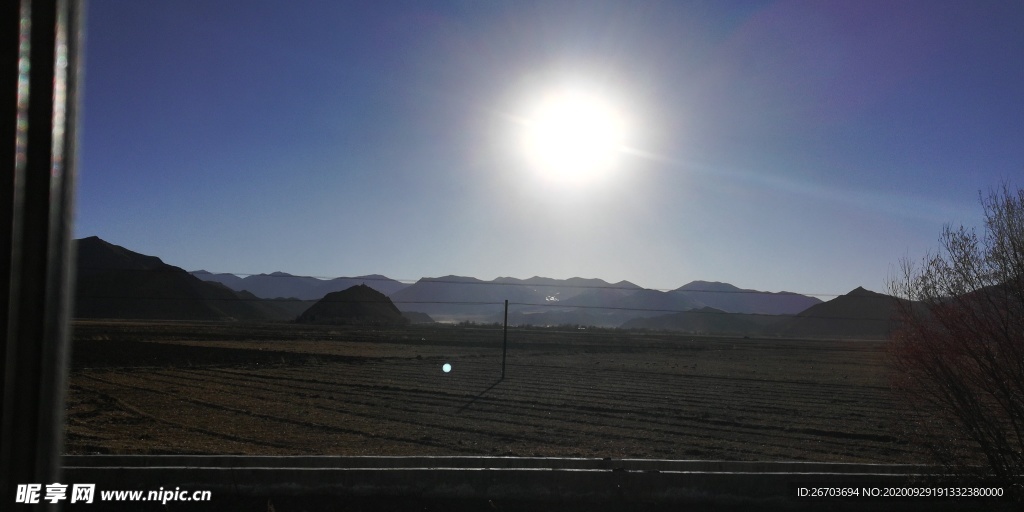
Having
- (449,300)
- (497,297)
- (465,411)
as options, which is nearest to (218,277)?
(449,300)

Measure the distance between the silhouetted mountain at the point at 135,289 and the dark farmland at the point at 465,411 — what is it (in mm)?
29378

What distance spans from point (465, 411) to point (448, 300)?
45661 mm

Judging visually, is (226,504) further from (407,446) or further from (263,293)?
(263,293)

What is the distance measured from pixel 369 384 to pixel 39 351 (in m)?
17.7

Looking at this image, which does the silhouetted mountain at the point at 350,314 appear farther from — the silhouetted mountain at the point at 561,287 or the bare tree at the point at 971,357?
the bare tree at the point at 971,357

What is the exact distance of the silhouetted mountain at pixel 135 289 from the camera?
59.8 m

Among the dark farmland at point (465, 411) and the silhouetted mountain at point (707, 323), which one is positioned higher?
the dark farmland at point (465, 411)

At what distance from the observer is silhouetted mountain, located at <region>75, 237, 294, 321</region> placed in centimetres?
5981

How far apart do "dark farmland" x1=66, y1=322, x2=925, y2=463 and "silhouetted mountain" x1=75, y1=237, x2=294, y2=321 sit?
29.4 m

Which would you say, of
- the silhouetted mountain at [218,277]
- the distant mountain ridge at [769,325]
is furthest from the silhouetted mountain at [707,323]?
the silhouetted mountain at [218,277]

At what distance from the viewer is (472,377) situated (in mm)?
23844

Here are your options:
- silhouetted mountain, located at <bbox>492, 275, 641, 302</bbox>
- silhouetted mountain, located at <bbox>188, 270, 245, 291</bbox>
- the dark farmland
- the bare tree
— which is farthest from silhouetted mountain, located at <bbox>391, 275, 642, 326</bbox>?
the bare tree

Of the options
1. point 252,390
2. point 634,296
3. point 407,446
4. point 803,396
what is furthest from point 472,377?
point 634,296

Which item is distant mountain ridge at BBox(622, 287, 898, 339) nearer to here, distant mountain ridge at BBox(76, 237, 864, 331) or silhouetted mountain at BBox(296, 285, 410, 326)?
distant mountain ridge at BBox(76, 237, 864, 331)
